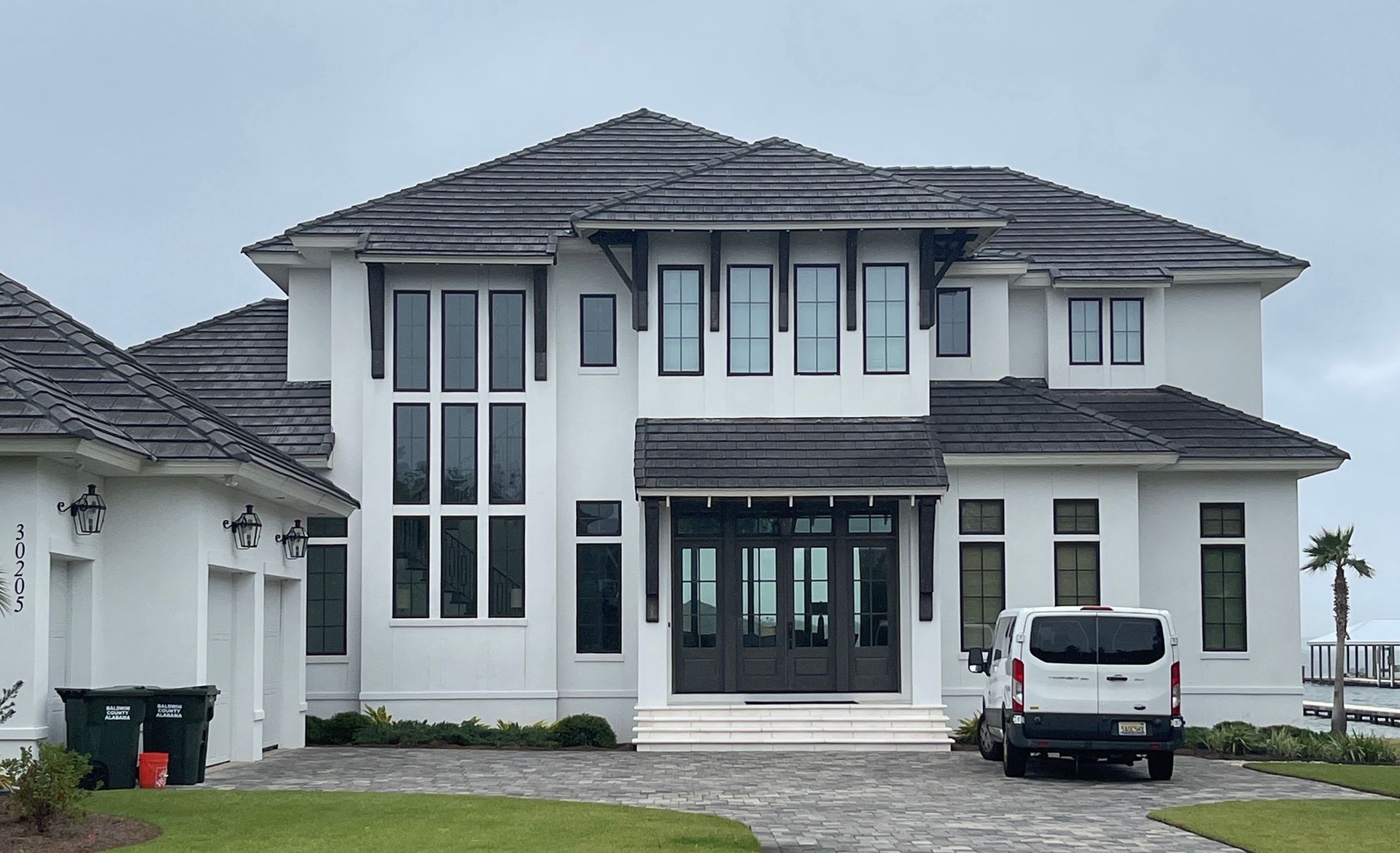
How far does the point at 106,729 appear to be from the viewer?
51.1ft

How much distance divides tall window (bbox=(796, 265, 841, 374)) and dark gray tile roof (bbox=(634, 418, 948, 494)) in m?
0.86

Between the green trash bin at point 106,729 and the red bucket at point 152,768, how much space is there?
10cm

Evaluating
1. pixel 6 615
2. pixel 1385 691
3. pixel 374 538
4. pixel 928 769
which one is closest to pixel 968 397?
pixel 928 769

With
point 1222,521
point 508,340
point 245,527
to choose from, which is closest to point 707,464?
point 508,340

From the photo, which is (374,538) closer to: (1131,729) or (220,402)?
(220,402)

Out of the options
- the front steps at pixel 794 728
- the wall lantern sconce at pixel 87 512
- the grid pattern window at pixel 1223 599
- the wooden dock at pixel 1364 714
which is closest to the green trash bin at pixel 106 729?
the wall lantern sconce at pixel 87 512

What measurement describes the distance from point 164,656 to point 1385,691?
72255mm

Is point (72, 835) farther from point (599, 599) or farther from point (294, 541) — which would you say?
point (599, 599)

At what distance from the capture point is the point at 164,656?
16.8 meters

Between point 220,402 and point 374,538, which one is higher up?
point 220,402

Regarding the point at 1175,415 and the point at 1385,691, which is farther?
the point at 1385,691

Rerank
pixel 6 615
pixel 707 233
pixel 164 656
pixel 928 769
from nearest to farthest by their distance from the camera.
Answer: pixel 6 615, pixel 164 656, pixel 928 769, pixel 707 233

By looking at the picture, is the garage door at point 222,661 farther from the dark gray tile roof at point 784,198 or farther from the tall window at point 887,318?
the tall window at point 887,318

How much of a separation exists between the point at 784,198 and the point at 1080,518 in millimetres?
6581
